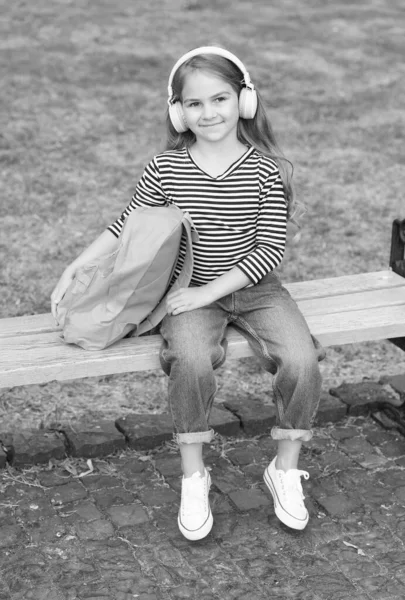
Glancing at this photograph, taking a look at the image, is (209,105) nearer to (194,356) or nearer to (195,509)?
(194,356)

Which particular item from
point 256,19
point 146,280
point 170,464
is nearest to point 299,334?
point 146,280

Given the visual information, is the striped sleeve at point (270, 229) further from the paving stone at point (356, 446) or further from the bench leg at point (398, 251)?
the paving stone at point (356, 446)

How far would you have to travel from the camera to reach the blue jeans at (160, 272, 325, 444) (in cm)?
354

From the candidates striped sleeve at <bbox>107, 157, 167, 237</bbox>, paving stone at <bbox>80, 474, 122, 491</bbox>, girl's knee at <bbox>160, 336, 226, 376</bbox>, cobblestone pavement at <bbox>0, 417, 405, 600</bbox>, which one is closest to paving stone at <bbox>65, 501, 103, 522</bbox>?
cobblestone pavement at <bbox>0, 417, 405, 600</bbox>

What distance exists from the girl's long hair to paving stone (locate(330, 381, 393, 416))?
1046 mm

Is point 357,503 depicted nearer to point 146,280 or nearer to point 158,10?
point 146,280

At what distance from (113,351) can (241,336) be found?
457mm

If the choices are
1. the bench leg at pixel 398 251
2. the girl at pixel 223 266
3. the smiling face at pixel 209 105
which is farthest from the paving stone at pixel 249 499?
the smiling face at pixel 209 105

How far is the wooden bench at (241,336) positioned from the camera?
3.57m

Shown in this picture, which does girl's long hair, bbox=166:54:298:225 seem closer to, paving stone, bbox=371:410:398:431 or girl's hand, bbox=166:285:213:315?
girl's hand, bbox=166:285:213:315

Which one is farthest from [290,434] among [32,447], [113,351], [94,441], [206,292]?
[32,447]

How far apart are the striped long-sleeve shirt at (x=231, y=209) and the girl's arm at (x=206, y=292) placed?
1.5 inches

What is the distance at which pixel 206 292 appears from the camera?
369 centimetres

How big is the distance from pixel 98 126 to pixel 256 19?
3297mm
